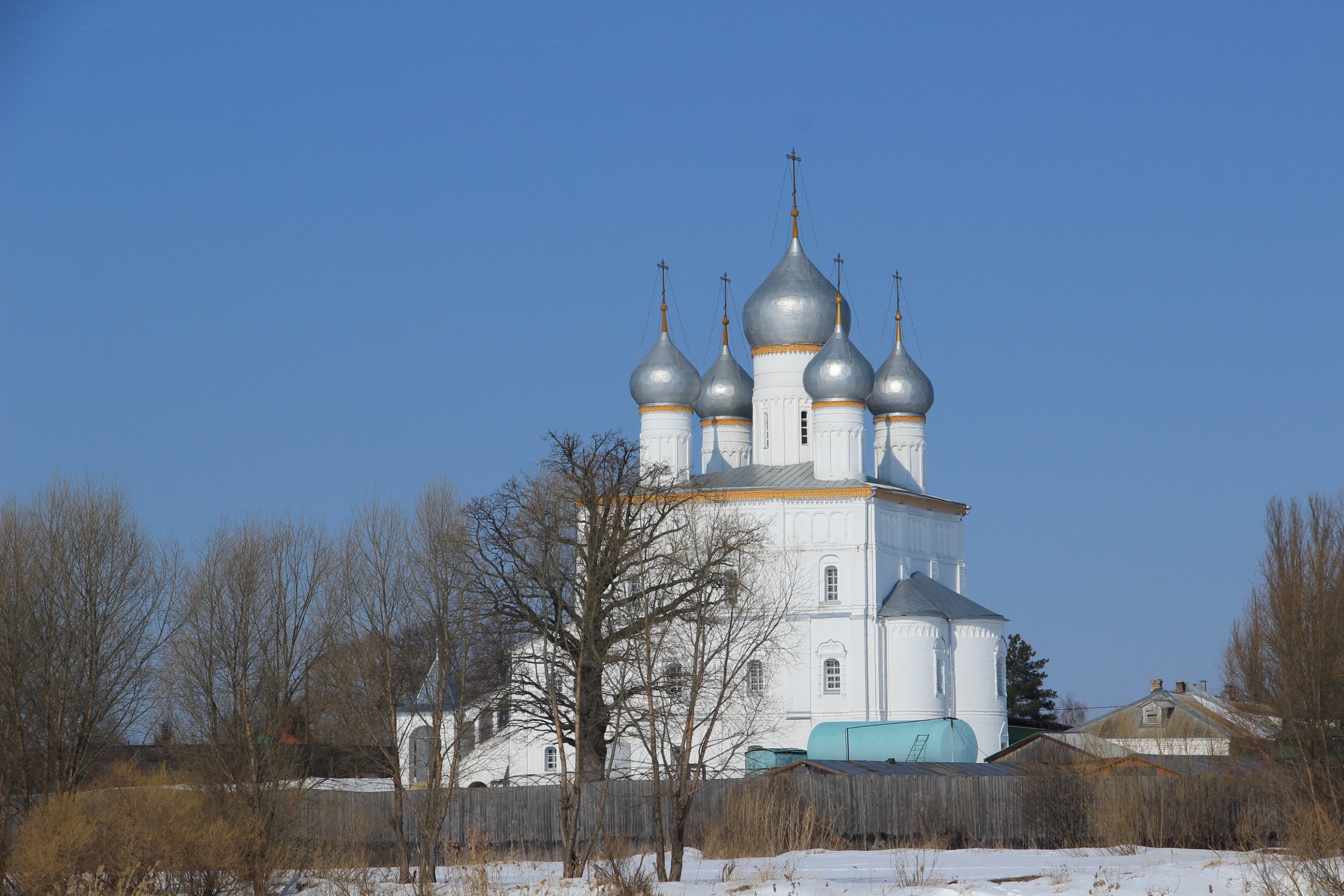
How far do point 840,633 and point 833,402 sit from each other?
20.1ft

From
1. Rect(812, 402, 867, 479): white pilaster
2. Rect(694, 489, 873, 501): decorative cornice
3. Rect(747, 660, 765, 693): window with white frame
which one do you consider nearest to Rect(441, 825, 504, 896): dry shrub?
Rect(747, 660, 765, 693): window with white frame

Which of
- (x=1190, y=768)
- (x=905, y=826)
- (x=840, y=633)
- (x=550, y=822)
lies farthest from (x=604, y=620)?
(x=840, y=633)

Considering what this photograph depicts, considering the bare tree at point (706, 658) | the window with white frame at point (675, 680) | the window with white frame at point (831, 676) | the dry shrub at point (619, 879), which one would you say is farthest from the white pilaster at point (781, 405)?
the dry shrub at point (619, 879)

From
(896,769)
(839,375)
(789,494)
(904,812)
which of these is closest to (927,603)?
(789,494)

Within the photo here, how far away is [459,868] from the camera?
67.3 feet

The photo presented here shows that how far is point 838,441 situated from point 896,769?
14.1 m

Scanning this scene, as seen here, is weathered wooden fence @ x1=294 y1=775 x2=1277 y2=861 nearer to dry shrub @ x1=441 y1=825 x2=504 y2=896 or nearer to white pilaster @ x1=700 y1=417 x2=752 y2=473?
dry shrub @ x1=441 y1=825 x2=504 y2=896

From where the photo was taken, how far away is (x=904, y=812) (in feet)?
92.7

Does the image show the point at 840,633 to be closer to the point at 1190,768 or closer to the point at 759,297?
the point at 759,297

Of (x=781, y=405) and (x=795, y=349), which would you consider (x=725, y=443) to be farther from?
(x=795, y=349)

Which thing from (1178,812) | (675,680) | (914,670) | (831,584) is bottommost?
(1178,812)

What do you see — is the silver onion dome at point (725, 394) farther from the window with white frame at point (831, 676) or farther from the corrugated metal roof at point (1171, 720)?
the corrugated metal roof at point (1171, 720)

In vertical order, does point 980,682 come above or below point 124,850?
above

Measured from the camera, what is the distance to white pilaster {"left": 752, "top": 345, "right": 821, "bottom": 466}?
155ft
